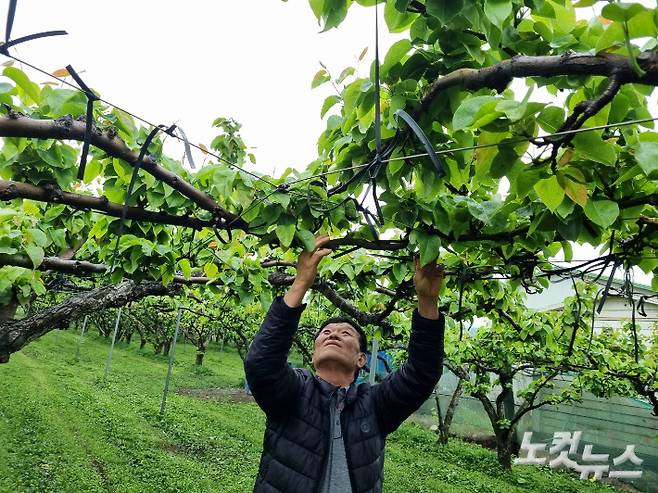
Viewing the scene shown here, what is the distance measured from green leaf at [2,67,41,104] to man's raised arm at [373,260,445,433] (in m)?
1.35

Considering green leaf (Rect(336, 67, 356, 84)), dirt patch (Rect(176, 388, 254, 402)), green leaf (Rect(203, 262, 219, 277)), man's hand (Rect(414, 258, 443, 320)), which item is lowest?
dirt patch (Rect(176, 388, 254, 402))

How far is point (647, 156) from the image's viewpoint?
95 centimetres

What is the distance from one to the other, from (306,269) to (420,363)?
0.62m

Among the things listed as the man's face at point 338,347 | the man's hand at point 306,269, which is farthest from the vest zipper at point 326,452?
the man's hand at point 306,269

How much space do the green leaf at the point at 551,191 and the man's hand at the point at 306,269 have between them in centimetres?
78

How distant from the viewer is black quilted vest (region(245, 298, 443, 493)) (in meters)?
1.76

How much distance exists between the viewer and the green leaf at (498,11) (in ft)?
2.76

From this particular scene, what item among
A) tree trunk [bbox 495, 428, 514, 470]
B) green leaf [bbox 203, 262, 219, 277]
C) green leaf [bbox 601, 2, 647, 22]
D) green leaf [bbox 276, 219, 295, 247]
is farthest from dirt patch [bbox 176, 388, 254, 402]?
green leaf [bbox 601, 2, 647, 22]

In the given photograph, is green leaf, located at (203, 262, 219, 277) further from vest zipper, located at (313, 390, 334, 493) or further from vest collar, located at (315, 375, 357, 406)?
vest zipper, located at (313, 390, 334, 493)

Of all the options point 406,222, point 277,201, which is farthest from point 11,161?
point 406,222

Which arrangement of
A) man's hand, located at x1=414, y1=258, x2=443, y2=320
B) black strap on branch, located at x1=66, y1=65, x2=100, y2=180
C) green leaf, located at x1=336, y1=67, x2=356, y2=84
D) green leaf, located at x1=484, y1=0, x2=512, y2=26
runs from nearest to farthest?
green leaf, located at x1=484, y1=0, x2=512, y2=26, black strap on branch, located at x1=66, y1=65, x2=100, y2=180, green leaf, located at x1=336, y1=67, x2=356, y2=84, man's hand, located at x1=414, y1=258, x2=443, y2=320

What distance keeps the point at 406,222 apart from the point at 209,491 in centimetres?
604

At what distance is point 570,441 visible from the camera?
10867 millimetres

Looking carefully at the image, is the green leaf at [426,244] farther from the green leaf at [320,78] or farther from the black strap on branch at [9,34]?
the black strap on branch at [9,34]
